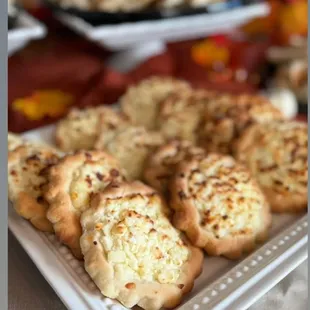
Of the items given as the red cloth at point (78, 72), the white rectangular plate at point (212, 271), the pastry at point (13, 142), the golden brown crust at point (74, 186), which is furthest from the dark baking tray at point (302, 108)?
the pastry at point (13, 142)

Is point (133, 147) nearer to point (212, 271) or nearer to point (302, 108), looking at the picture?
point (212, 271)

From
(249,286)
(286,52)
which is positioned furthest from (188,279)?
(286,52)

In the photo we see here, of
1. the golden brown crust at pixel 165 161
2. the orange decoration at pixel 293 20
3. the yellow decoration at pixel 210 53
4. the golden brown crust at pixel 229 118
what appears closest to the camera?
the golden brown crust at pixel 165 161

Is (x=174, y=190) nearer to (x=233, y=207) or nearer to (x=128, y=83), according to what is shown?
(x=233, y=207)

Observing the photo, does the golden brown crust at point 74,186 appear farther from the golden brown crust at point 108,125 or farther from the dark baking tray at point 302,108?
the dark baking tray at point 302,108

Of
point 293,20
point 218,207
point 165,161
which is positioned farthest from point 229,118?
point 293,20

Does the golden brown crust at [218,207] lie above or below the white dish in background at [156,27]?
Result: below

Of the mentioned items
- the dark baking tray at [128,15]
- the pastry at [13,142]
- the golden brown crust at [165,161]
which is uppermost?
the dark baking tray at [128,15]
